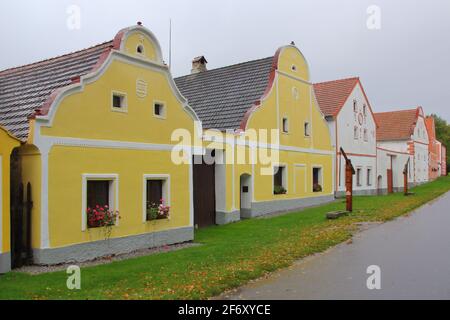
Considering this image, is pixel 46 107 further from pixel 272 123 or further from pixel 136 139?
pixel 272 123

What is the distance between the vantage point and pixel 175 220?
14.4 meters

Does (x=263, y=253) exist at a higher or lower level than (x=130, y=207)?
lower

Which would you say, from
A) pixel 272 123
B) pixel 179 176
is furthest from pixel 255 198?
pixel 179 176

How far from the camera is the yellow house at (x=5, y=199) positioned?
9.59 meters

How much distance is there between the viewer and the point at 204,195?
18125 mm

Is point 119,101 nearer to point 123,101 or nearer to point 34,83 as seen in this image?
point 123,101

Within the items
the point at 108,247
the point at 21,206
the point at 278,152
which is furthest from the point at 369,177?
the point at 21,206

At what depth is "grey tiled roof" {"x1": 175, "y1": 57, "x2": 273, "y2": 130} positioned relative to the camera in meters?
21.6

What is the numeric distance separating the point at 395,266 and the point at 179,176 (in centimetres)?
758

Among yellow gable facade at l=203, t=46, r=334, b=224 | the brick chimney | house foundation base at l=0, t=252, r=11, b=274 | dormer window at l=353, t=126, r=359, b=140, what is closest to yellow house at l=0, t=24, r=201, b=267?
house foundation base at l=0, t=252, r=11, b=274

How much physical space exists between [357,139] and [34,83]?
2460 centimetres

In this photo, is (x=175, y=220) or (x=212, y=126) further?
(x=212, y=126)

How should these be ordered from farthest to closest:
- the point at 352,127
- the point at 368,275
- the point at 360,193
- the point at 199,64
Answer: the point at 360,193 < the point at 352,127 < the point at 199,64 < the point at 368,275

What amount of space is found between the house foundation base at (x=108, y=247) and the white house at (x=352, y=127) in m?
17.2
